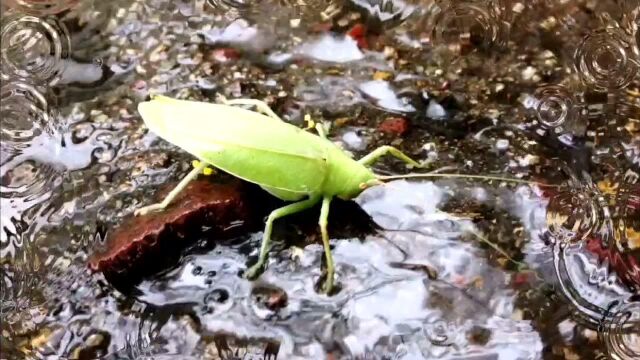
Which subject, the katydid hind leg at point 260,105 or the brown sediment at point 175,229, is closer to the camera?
the brown sediment at point 175,229

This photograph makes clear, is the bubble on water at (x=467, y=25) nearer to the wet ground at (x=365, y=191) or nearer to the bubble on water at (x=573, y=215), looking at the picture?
the wet ground at (x=365, y=191)

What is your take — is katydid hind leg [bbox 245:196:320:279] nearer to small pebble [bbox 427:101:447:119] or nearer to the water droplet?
the water droplet

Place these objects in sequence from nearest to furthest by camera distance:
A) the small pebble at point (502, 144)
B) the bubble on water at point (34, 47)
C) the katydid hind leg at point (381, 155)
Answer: the katydid hind leg at point (381, 155) → the small pebble at point (502, 144) → the bubble on water at point (34, 47)

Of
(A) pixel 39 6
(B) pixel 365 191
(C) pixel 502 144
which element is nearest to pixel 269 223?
(B) pixel 365 191

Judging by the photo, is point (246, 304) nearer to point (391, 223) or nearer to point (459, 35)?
point (391, 223)

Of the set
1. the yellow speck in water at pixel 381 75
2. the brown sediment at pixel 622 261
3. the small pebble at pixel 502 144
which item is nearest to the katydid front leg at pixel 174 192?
the yellow speck in water at pixel 381 75

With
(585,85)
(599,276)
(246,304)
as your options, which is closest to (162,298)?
(246,304)
